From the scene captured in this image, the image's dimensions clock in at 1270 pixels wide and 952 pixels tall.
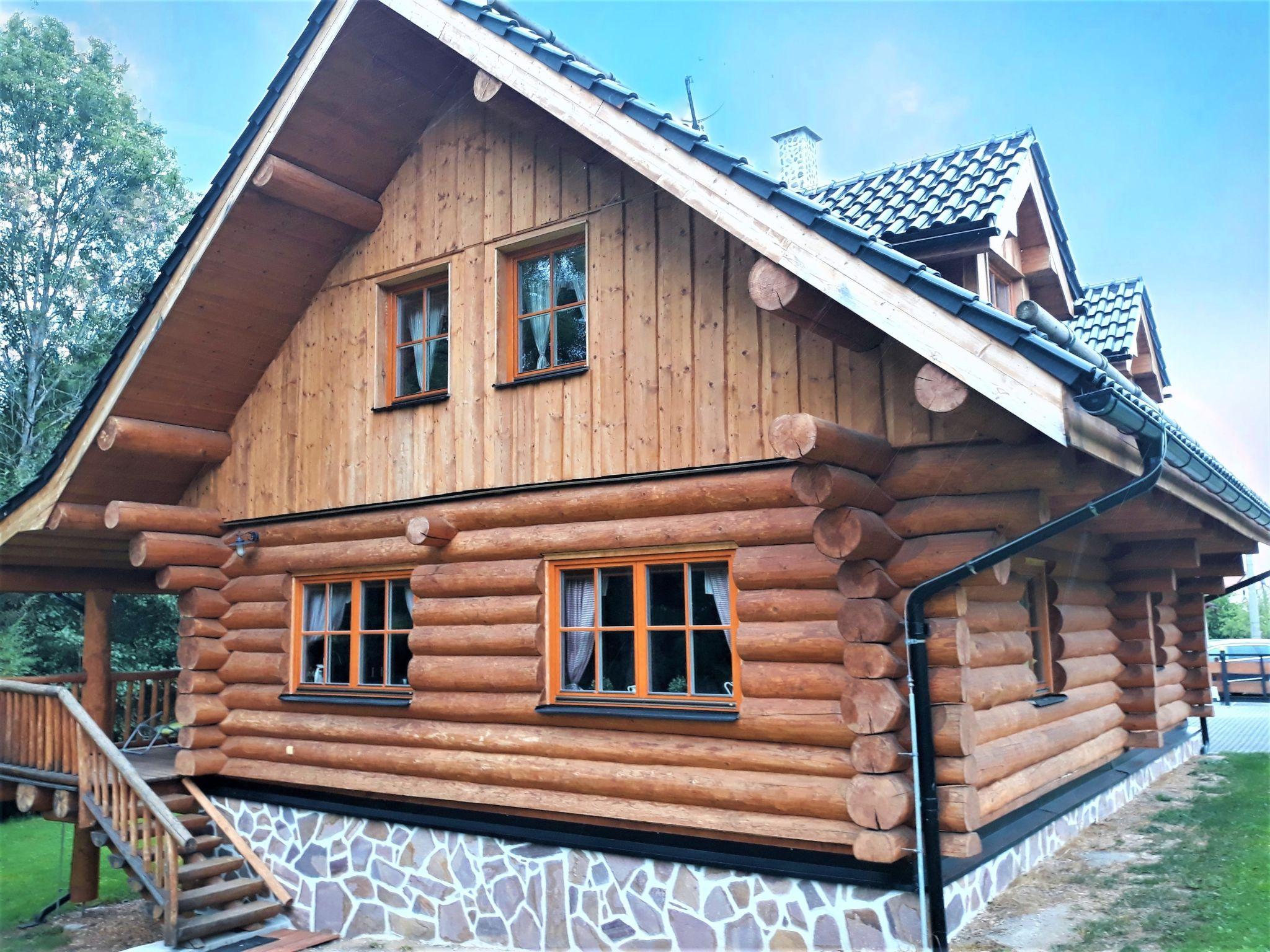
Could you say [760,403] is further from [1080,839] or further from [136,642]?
[136,642]

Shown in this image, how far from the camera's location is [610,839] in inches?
304

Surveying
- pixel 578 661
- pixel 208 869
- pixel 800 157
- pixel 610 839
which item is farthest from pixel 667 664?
pixel 800 157

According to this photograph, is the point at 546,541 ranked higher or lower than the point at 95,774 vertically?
higher

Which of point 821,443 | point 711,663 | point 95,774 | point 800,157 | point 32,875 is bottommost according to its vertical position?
point 32,875

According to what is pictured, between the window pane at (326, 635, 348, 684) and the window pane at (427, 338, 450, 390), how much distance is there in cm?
270

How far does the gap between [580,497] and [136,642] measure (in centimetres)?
1621

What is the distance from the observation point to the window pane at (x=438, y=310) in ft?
32.4

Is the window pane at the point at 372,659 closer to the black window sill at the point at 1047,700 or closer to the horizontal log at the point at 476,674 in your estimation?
the horizontal log at the point at 476,674

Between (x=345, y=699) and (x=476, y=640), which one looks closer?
(x=476, y=640)

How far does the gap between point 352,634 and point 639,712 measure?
372 cm

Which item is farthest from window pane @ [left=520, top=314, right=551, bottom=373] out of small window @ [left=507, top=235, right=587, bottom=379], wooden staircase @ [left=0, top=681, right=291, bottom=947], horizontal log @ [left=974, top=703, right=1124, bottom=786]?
wooden staircase @ [left=0, top=681, right=291, bottom=947]

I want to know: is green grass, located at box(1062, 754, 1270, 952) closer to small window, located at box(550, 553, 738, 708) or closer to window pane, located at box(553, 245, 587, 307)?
small window, located at box(550, 553, 738, 708)

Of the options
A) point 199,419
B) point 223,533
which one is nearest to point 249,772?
point 223,533

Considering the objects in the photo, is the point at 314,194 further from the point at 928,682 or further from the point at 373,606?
the point at 928,682
